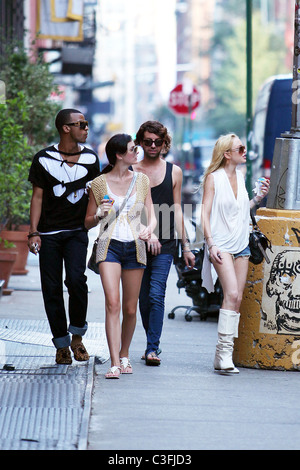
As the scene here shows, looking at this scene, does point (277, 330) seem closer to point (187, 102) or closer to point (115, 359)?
point (115, 359)

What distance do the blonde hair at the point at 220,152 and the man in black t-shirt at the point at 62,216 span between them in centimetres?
100

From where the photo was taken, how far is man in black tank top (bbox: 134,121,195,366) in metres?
7.75

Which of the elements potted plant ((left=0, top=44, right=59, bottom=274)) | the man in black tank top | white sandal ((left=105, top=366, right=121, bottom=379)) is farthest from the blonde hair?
potted plant ((left=0, top=44, right=59, bottom=274))

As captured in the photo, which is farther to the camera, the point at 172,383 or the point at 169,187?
the point at 169,187

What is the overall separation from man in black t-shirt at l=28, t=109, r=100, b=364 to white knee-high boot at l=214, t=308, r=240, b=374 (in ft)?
3.47

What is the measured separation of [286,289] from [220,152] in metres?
1.19

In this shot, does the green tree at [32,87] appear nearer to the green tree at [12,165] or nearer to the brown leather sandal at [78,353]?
the green tree at [12,165]

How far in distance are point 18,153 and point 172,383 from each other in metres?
6.20

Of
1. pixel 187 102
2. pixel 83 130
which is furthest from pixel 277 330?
pixel 187 102

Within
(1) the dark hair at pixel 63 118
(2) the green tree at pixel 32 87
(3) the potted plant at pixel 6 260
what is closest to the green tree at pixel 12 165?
(3) the potted plant at pixel 6 260

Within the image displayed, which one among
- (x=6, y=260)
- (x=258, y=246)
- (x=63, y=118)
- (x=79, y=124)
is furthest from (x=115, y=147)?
(x=6, y=260)

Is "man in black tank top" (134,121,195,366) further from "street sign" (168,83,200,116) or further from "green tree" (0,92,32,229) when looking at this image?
"street sign" (168,83,200,116)

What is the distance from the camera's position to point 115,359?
722 centimetres

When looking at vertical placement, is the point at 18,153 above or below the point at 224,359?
above
